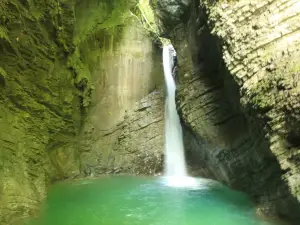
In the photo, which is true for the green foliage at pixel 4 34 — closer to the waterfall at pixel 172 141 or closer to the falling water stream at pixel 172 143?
the falling water stream at pixel 172 143

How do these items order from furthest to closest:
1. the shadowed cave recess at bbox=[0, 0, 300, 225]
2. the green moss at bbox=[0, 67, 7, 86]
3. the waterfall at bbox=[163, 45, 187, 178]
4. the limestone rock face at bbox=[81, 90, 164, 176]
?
the limestone rock face at bbox=[81, 90, 164, 176] → the waterfall at bbox=[163, 45, 187, 178] → the green moss at bbox=[0, 67, 7, 86] → the shadowed cave recess at bbox=[0, 0, 300, 225]

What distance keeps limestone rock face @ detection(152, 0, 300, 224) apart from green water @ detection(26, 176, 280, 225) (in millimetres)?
887

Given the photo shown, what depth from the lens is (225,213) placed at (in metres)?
8.77

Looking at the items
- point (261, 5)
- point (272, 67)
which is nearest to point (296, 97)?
point (272, 67)

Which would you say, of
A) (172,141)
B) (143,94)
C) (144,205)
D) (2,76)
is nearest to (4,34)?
(2,76)

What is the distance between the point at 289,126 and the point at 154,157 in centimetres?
974

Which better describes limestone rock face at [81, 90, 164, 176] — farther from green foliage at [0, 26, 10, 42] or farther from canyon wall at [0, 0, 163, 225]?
green foliage at [0, 26, 10, 42]

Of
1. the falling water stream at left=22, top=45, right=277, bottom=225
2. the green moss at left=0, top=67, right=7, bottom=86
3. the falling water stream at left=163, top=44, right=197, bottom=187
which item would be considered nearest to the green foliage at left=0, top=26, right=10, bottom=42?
the green moss at left=0, top=67, right=7, bottom=86

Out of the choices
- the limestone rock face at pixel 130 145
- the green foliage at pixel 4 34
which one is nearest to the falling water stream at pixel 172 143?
the limestone rock face at pixel 130 145

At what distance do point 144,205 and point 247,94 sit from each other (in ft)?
15.9

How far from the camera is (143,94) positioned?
17.3 metres

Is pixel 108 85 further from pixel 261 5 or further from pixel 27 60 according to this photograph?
pixel 261 5

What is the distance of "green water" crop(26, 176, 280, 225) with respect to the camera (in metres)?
8.15

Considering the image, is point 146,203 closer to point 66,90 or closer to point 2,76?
point 2,76
